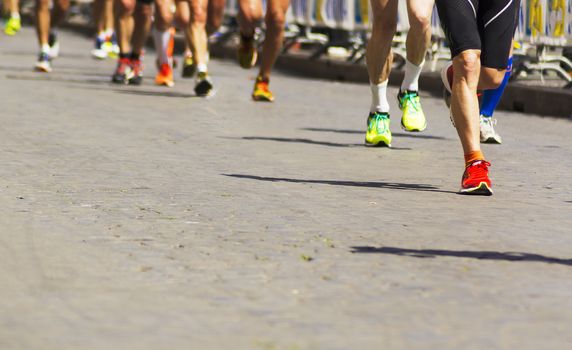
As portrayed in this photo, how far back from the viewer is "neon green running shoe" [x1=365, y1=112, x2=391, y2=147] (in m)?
10.1

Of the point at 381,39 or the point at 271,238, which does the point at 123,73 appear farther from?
the point at 271,238

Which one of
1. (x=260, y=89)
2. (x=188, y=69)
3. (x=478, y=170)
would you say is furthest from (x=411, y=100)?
(x=188, y=69)

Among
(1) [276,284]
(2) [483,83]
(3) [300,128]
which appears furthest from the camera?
(3) [300,128]

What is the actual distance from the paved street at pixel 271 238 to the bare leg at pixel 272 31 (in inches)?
71.2

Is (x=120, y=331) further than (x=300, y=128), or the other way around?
(x=300, y=128)

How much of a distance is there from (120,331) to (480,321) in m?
1.00

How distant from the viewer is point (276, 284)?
17.1 ft

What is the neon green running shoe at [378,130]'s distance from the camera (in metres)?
10.1

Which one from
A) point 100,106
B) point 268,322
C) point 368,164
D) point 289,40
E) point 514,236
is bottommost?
point 289,40

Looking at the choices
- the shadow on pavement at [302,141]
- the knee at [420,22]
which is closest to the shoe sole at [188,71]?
the shadow on pavement at [302,141]

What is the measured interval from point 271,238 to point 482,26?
2.30 metres

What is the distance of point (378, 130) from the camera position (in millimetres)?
10102

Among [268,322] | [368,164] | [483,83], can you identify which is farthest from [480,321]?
[368,164]

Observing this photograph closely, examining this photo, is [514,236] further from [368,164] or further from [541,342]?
[368,164]
